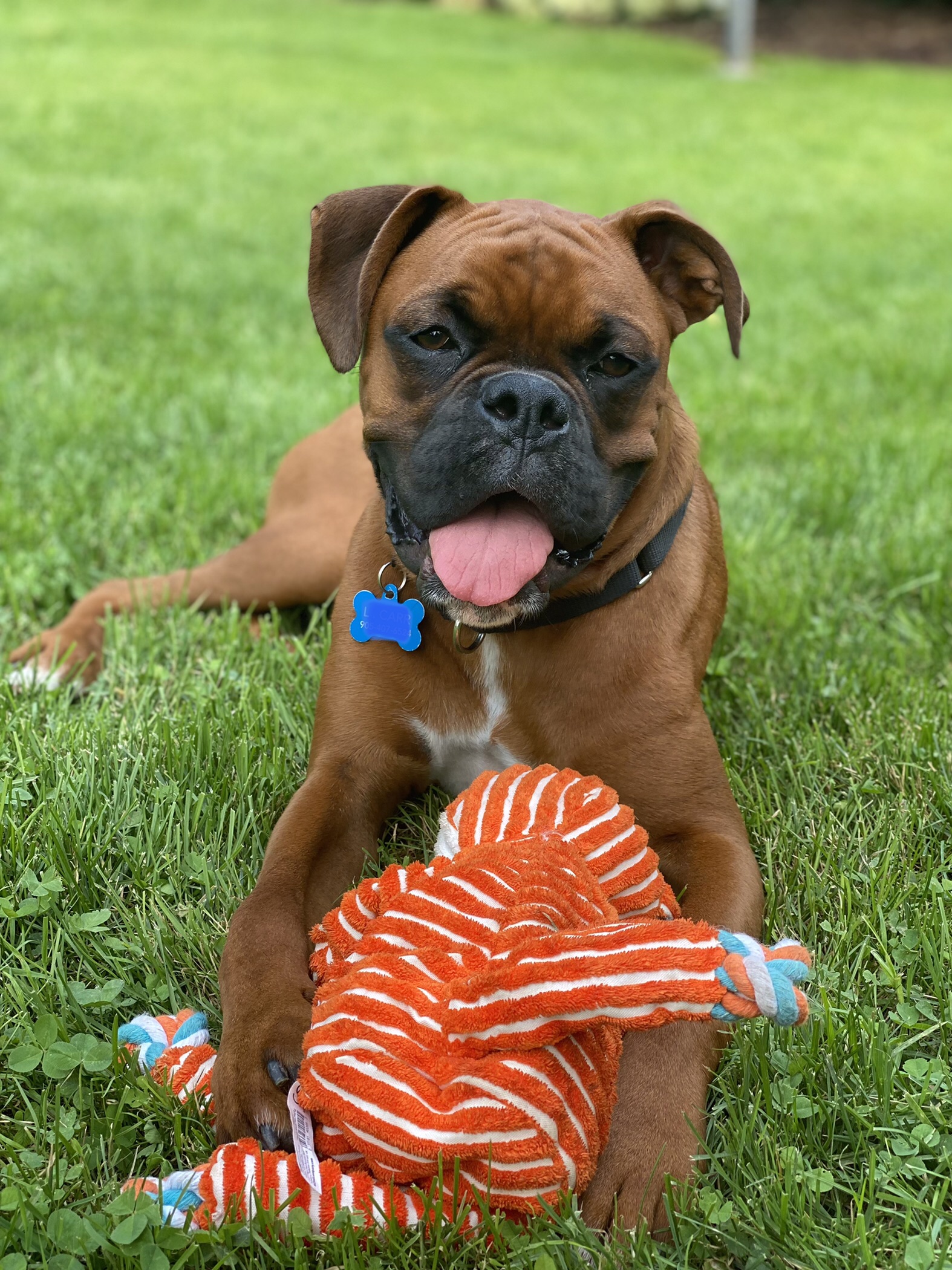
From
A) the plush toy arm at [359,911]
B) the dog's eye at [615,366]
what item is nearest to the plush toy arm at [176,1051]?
the plush toy arm at [359,911]

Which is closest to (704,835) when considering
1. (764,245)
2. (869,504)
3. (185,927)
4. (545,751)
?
(545,751)

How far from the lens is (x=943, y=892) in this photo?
2.79 meters

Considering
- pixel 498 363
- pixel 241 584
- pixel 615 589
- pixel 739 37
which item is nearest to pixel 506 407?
pixel 498 363

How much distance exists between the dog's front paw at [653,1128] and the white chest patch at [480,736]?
89 cm

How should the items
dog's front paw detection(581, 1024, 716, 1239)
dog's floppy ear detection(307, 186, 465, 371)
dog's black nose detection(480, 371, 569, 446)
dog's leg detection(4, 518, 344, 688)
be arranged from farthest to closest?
dog's leg detection(4, 518, 344, 688) → dog's floppy ear detection(307, 186, 465, 371) → dog's black nose detection(480, 371, 569, 446) → dog's front paw detection(581, 1024, 716, 1239)

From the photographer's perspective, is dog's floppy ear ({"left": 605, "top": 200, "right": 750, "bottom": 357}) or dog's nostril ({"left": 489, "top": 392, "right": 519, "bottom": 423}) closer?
dog's nostril ({"left": 489, "top": 392, "right": 519, "bottom": 423})

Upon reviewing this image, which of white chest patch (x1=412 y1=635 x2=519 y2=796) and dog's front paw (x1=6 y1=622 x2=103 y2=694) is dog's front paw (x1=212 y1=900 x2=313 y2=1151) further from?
dog's front paw (x1=6 y1=622 x2=103 y2=694)

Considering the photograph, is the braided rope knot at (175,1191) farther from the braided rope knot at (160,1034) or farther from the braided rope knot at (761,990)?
the braided rope knot at (761,990)

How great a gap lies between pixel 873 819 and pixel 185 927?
166cm

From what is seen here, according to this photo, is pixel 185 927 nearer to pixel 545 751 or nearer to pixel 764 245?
pixel 545 751

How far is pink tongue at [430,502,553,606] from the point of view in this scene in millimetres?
2775

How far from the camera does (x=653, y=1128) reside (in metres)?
2.21

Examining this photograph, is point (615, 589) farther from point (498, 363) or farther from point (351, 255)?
point (351, 255)

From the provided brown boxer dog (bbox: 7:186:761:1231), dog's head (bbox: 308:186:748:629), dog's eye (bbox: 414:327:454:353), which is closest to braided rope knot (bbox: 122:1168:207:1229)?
brown boxer dog (bbox: 7:186:761:1231)
